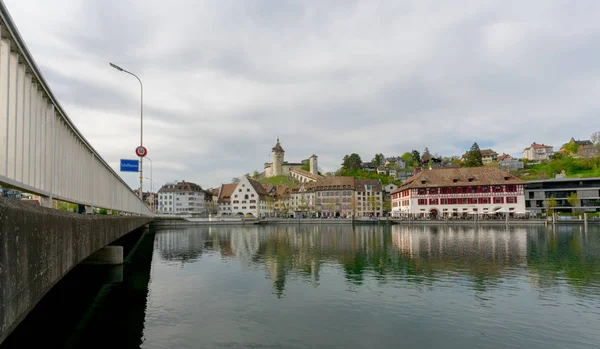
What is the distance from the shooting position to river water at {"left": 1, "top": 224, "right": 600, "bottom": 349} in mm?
15633

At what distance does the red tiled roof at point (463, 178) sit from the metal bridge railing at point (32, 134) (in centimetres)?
10970

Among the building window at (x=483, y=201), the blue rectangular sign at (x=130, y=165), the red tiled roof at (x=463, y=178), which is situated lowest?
the building window at (x=483, y=201)

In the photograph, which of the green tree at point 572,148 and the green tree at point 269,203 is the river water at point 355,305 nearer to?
the green tree at point 269,203

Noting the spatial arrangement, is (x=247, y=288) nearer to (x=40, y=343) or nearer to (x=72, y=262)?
(x=40, y=343)

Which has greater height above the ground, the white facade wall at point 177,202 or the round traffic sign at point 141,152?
the round traffic sign at point 141,152

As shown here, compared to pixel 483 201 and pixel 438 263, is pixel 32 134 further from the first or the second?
pixel 483 201

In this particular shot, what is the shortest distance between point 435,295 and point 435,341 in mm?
7403

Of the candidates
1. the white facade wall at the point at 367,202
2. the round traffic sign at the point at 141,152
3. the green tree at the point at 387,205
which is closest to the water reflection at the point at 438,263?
the round traffic sign at the point at 141,152

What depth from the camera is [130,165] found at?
36281 millimetres

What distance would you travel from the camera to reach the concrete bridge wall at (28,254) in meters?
4.27

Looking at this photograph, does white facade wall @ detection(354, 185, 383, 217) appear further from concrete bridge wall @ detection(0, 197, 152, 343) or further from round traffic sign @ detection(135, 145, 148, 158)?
concrete bridge wall @ detection(0, 197, 152, 343)

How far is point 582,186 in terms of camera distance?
116 metres

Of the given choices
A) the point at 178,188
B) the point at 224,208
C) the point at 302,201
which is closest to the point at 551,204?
the point at 302,201

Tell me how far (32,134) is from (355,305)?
1697cm
